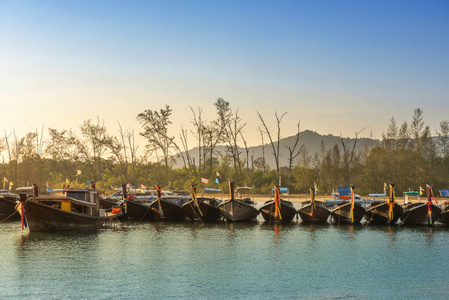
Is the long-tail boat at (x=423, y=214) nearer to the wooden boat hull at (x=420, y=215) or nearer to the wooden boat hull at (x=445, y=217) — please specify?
the wooden boat hull at (x=420, y=215)

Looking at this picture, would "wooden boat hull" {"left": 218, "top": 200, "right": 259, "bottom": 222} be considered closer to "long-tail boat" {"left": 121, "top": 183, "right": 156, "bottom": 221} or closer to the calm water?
the calm water

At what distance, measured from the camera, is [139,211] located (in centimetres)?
5506

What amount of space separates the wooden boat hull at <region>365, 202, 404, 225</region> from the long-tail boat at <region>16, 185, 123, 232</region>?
26250 mm

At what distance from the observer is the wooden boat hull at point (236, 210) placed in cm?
4966

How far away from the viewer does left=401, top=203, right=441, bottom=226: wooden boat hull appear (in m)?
47.0

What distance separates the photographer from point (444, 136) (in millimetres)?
102312

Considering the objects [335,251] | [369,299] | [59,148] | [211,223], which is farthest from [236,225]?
[59,148]

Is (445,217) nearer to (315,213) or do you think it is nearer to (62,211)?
(315,213)

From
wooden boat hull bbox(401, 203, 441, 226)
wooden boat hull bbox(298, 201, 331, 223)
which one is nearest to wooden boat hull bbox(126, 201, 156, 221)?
wooden boat hull bbox(298, 201, 331, 223)

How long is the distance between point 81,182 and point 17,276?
104981 millimetres

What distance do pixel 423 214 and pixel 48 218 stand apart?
1371 inches

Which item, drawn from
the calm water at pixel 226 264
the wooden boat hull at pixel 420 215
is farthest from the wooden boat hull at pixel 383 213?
the calm water at pixel 226 264

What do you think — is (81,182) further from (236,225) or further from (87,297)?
(87,297)

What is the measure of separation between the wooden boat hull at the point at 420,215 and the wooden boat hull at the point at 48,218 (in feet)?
103
